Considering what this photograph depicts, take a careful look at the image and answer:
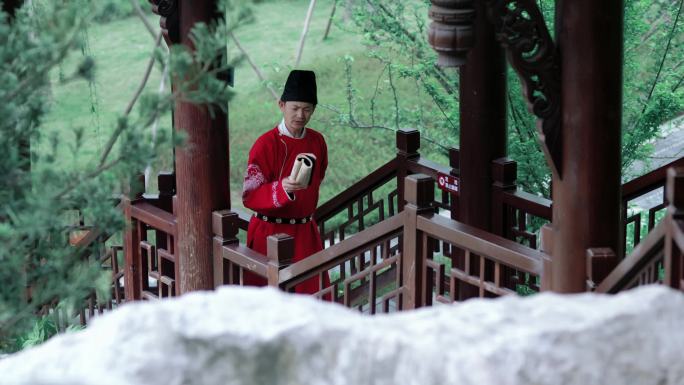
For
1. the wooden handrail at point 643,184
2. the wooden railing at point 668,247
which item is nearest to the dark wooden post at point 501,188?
the wooden handrail at point 643,184


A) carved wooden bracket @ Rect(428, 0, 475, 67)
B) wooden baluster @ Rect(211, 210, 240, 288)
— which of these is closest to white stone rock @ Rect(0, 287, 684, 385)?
carved wooden bracket @ Rect(428, 0, 475, 67)

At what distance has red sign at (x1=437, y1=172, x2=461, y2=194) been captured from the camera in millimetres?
6195

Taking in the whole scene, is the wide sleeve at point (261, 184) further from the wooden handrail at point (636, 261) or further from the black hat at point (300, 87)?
the wooden handrail at point (636, 261)

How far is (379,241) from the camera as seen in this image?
4.88m

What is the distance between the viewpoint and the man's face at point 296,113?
558cm

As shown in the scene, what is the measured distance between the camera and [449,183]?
626 centimetres

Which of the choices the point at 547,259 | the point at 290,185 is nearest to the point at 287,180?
the point at 290,185

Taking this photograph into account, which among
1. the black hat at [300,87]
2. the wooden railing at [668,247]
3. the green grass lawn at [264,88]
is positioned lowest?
the green grass lawn at [264,88]

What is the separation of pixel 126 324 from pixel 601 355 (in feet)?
3.39

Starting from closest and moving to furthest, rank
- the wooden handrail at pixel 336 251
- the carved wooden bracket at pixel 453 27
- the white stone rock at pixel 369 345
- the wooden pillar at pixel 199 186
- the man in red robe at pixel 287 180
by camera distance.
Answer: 1. the white stone rock at pixel 369 345
2. the carved wooden bracket at pixel 453 27
3. the wooden handrail at pixel 336 251
4. the wooden pillar at pixel 199 186
5. the man in red robe at pixel 287 180

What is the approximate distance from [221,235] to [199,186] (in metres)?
0.24

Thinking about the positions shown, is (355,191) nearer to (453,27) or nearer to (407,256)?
(407,256)

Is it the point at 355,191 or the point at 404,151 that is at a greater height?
the point at 404,151

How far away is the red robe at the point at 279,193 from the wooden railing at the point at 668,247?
82.3 inches
